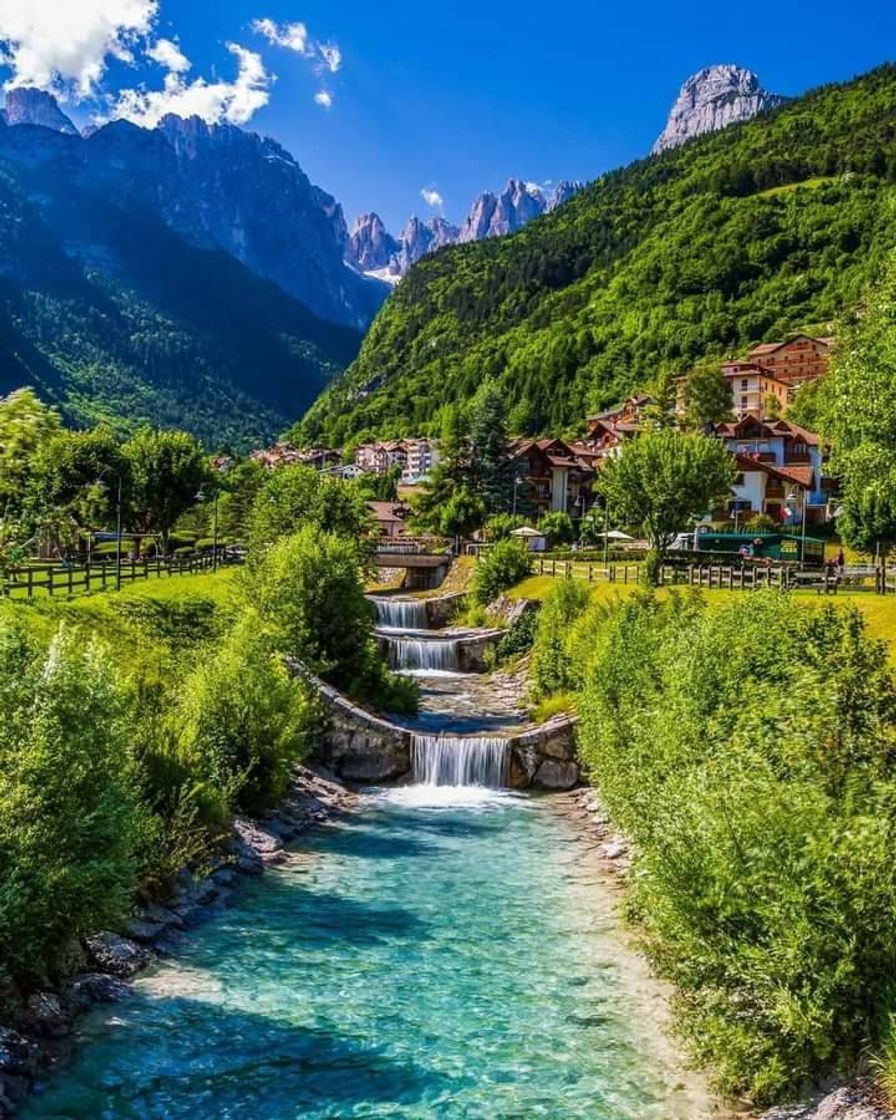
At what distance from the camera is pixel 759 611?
23.6 metres

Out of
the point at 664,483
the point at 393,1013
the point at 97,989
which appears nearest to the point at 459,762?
the point at 393,1013

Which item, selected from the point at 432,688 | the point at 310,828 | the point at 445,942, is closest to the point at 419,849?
the point at 310,828

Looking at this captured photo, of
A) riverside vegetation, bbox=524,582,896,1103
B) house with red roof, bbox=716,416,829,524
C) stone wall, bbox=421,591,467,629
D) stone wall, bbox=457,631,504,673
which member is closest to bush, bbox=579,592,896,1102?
riverside vegetation, bbox=524,582,896,1103

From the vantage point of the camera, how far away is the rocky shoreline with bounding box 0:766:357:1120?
14250 millimetres

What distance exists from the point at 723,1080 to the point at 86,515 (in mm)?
11778

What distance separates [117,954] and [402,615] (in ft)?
191

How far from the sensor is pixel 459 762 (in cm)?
3597

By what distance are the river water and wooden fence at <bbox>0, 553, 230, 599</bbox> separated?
15827 millimetres

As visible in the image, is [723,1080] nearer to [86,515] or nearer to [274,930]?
[274,930]

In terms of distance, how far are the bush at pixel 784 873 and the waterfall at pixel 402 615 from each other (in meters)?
57.0

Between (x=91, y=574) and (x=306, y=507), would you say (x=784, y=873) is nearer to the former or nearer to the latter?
(x=91, y=574)

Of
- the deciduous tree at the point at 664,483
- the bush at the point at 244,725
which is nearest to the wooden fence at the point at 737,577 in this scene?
the deciduous tree at the point at 664,483

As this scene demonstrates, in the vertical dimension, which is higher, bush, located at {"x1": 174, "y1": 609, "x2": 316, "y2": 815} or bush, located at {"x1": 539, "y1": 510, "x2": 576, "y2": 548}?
bush, located at {"x1": 539, "y1": 510, "x2": 576, "y2": 548}

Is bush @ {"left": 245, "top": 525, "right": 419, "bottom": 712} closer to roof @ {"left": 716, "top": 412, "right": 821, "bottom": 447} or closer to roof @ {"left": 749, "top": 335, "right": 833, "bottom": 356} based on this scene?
roof @ {"left": 716, "top": 412, "right": 821, "bottom": 447}
